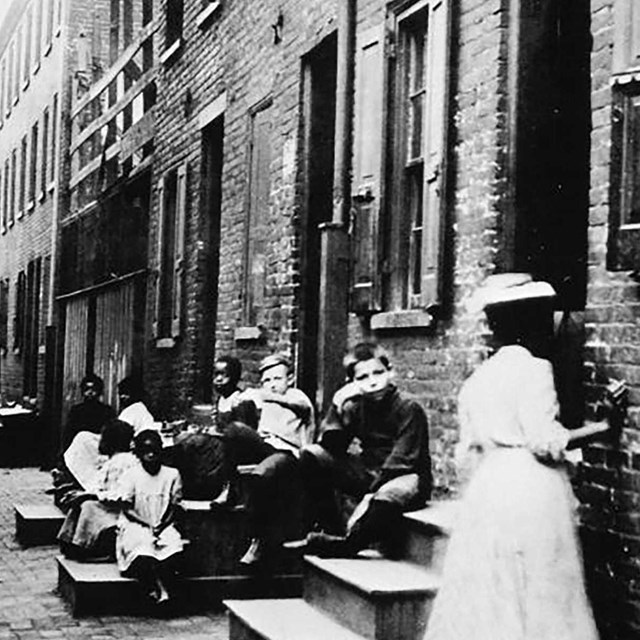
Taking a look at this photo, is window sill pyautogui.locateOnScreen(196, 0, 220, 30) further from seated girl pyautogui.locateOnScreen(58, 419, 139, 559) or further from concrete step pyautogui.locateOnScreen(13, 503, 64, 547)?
concrete step pyautogui.locateOnScreen(13, 503, 64, 547)

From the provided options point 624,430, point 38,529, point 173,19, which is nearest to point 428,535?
point 624,430

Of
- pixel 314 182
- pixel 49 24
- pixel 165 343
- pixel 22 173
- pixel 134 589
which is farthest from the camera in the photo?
pixel 22 173

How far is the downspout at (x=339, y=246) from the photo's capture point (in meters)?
9.29

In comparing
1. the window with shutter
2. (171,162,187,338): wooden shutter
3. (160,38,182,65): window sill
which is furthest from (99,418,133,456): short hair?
(160,38,182,65): window sill

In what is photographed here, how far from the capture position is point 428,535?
682 centimetres

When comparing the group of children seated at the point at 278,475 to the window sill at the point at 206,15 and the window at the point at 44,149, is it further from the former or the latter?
the window at the point at 44,149

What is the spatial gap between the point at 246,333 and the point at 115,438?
2051 mm

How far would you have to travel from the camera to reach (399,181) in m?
8.71

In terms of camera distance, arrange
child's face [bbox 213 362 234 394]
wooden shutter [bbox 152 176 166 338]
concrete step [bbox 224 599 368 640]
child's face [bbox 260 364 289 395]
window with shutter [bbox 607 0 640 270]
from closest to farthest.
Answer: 1. window with shutter [bbox 607 0 640 270]
2. concrete step [bbox 224 599 368 640]
3. child's face [bbox 260 364 289 395]
4. child's face [bbox 213 362 234 394]
5. wooden shutter [bbox 152 176 166 338]

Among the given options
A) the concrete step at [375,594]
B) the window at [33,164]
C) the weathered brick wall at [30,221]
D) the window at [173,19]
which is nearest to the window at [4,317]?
the weathered brick wall at [30,221]

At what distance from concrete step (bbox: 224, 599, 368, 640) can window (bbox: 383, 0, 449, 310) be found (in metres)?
1.95

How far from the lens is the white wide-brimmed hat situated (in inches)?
193

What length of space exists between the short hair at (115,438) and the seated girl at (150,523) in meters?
0.79

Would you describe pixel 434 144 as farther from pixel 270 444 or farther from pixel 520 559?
pixel 520 559
